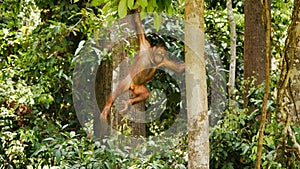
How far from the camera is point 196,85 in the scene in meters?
1.73

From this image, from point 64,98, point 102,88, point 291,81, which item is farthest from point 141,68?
point 64,98

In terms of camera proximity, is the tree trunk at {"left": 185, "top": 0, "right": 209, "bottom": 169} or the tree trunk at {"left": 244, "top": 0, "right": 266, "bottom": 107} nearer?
the tree trunk at {"left": 185, "top": 0, "right": 209, "bottom": 169}

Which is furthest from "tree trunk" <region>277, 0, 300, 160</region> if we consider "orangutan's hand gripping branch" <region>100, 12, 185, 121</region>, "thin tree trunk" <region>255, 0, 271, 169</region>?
"orangutan's hand gripping branch" <region>100, 12, 185, 121</region>

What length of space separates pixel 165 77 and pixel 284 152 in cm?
170

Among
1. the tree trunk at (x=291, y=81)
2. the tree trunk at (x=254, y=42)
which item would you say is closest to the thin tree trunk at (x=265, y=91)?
the tree trunk at (x=291, y=81)

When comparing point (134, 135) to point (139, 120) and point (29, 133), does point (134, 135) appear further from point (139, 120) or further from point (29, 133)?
point (29, 133)

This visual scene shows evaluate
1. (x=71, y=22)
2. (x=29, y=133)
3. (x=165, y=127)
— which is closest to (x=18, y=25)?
(x=71, y=22)

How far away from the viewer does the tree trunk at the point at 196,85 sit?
1729mm

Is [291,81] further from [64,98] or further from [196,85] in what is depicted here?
[64,98]

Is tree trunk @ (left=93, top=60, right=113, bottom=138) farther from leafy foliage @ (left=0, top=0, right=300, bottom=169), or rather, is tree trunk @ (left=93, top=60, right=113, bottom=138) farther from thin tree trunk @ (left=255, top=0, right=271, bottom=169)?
thin tree trunk @ (left=255, top=0, right=271, bottom=169)

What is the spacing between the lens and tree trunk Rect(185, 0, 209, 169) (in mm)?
1729

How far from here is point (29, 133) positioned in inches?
131

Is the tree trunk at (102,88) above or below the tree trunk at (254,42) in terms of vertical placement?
below

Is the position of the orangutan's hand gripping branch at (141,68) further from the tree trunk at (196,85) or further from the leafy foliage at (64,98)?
the tree trunk at (196,85)
